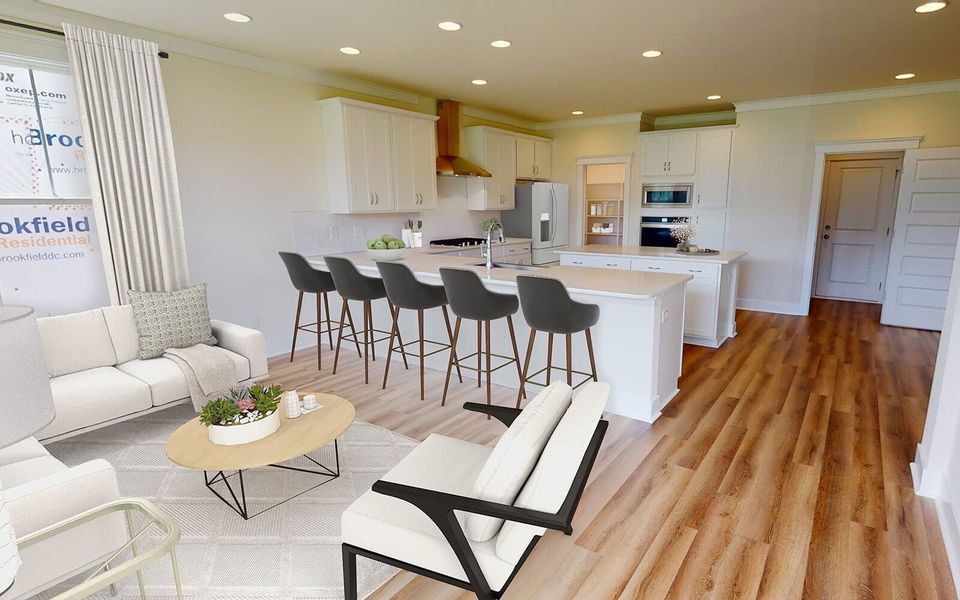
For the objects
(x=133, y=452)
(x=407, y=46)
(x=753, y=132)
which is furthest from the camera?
(x=753, y=132)

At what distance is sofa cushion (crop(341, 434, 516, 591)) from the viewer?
150 cm

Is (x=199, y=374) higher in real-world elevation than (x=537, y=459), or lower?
lower

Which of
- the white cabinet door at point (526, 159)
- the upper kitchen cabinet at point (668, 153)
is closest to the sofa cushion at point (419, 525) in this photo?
the white cabinet door at point (526, 159)

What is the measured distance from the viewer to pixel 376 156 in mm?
5082

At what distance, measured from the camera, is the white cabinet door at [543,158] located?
760 cm

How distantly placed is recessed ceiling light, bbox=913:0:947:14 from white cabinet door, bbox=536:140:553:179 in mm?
4802

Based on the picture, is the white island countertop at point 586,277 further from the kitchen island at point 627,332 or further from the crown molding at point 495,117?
the crown molding at point 495,117

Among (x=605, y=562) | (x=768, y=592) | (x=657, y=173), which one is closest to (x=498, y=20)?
(x=605, y=562)

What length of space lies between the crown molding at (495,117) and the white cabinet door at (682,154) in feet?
7.06

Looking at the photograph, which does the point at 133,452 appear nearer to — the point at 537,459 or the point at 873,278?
the point at 537,459

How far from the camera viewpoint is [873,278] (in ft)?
22.5

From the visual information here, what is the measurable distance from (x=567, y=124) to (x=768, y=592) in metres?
6.99

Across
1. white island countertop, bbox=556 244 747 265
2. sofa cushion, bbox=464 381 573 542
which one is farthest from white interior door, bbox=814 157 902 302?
sofa cushion, bbox=464 381 573 542

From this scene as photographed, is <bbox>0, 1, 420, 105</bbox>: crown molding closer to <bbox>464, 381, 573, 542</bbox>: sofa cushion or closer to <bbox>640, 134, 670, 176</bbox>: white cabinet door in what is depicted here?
<bbox>640, 134, 670, 176</bbox>: white cabinet door
